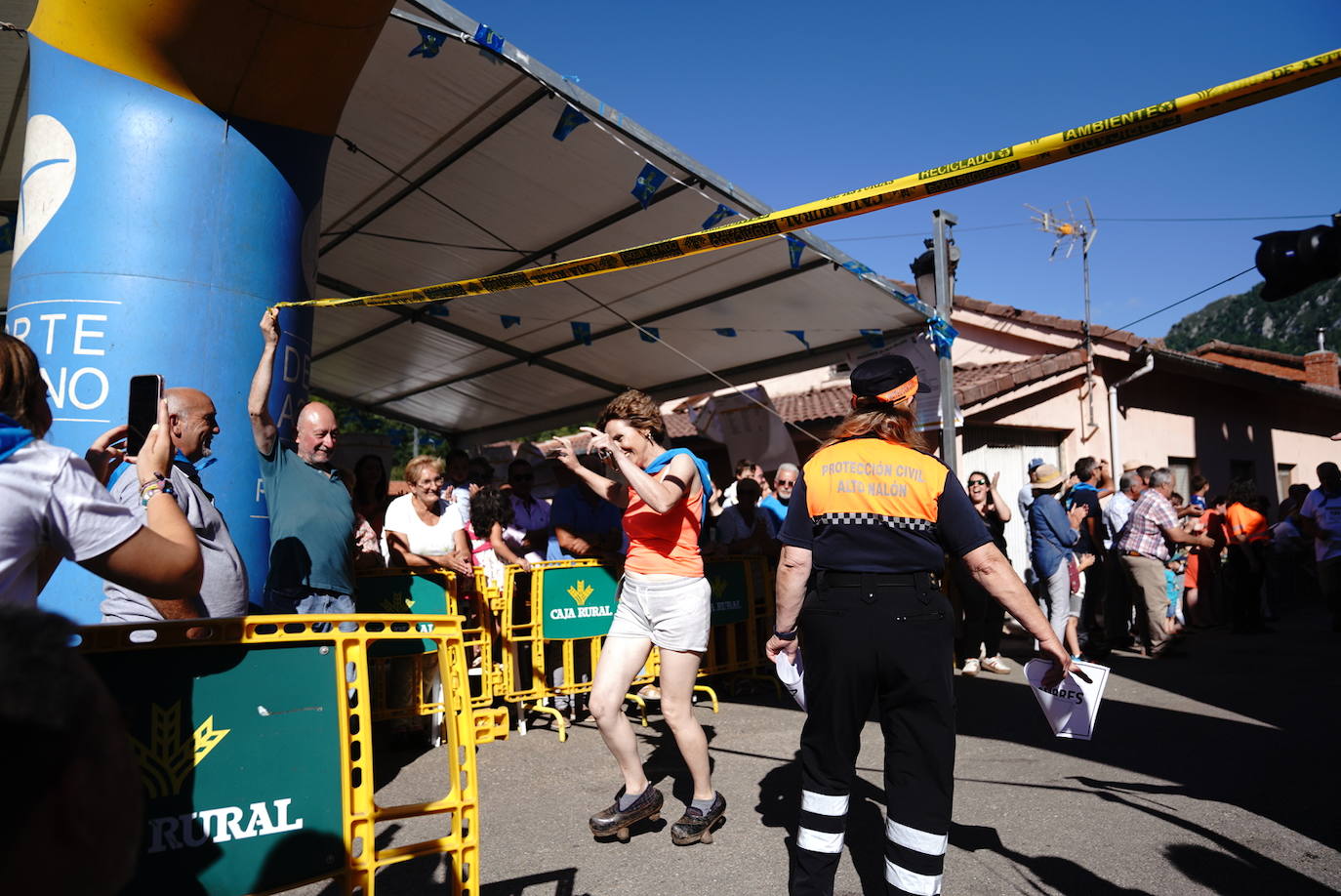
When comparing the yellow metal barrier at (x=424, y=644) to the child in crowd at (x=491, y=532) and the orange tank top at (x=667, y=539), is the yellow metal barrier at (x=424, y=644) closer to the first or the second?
the child in crowd at (x=491, y=532)

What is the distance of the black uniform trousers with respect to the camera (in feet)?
8.78

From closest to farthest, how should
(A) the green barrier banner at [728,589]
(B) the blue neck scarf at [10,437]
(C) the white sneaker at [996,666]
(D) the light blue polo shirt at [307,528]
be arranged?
1. (B) the blue neck scarf at [10,437]
2. (D) the light blue polo shirt at [307,528]
3. (A) the green barrier banner at [728,589]
4. (C) the white sneaker at [996,666]

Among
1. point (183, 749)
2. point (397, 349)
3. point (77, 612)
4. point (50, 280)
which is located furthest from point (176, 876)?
point (397, 349)

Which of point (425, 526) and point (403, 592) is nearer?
point (403, 592)

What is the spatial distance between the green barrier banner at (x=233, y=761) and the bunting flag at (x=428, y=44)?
5.03m

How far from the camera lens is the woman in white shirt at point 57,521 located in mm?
1751

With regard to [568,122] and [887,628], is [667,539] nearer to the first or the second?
[887,628]

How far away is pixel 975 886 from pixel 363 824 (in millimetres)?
2361

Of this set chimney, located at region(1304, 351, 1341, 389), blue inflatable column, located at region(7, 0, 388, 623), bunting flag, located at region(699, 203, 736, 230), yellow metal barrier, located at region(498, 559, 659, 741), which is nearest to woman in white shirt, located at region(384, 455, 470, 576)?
yellow metal barrier, located at region(498, 559, 659, 741)

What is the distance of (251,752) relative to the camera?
2.22m

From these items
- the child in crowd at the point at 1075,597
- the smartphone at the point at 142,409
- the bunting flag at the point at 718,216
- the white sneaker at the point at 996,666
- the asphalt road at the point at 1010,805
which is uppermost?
the bunting flag at the point at 718,216

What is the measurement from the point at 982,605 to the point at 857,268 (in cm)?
329

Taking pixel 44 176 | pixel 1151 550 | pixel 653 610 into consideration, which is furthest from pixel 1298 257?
pixel 1151 550


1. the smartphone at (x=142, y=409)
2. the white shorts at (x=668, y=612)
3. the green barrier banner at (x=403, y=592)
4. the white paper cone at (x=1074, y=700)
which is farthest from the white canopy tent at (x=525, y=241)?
the white paper cone at (x=1074, y=700)
